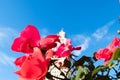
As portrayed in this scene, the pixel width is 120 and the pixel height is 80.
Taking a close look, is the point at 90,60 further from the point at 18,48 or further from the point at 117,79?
the point at 18,48

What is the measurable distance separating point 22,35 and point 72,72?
1.22ft

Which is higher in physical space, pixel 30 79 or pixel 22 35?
pixel 22 35

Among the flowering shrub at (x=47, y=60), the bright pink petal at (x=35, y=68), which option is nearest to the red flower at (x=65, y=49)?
the flowering shrub at (x=47, y=60)

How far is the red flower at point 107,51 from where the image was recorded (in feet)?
6.24

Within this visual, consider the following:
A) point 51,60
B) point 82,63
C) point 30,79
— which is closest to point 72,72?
point 82,63

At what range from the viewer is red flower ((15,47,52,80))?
1339 millimetres

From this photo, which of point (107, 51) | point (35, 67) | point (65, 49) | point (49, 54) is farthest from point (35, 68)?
point (107, 51)

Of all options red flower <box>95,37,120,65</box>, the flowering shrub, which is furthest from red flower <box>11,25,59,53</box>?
red flower <box>95,37,120,65</box>

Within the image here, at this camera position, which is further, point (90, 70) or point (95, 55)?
point (95, 55)

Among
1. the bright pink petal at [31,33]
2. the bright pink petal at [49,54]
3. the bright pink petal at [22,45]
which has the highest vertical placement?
the bright pink petal at [31,33]

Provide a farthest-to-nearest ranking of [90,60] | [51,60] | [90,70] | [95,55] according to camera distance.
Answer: [95,55], [90,60], [90,70], [51,60]

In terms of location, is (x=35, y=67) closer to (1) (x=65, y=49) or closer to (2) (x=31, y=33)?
(2) (x=31, y=33)

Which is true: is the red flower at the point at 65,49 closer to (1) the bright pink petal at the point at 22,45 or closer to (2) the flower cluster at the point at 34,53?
(2) the flower cluster at the point at 34,53

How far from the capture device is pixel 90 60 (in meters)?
1.87
